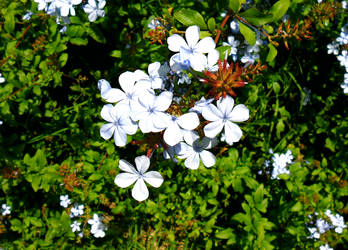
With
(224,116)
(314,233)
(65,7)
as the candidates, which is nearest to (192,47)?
(224,116)

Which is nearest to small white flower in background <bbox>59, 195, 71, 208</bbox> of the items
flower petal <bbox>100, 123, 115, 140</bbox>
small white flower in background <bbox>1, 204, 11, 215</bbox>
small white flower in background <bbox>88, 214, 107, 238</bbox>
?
small white flower in background <bbox>88, 214, 107, 238</bbox>

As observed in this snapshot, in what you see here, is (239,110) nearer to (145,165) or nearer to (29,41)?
(145,165)

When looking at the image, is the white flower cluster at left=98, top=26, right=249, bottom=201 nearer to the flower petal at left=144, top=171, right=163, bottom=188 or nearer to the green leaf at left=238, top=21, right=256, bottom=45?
the flower petal at left=144, top=171, right=163, bottom=188

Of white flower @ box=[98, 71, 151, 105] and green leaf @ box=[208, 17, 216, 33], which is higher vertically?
green leaf @ box=[208, 17, 216, 33]

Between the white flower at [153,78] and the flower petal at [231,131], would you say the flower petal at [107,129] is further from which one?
the flower petal at [231,131]

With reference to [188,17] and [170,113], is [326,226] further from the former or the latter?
[188,17]

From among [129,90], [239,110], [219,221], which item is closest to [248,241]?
[219,221]

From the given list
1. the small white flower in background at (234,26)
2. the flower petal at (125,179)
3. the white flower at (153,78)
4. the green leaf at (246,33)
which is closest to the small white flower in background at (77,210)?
the flower petal at (125,179)

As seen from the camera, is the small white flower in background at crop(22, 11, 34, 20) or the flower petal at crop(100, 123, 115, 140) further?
the small white flower in background at crop(22, 11, 34, 20)
